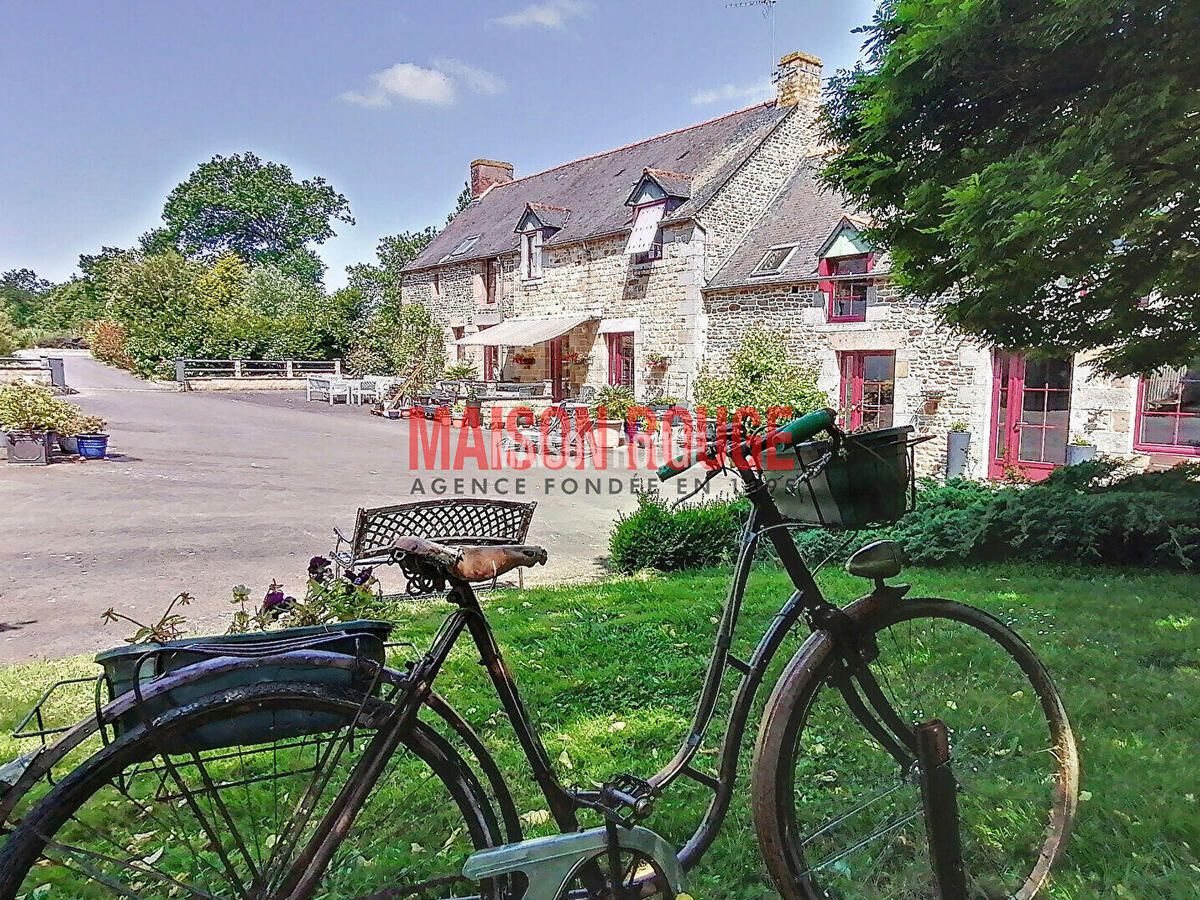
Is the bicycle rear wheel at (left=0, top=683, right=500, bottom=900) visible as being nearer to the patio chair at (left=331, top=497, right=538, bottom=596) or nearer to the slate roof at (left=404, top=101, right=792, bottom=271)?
the patio chair at (left=331, top=497, right=538, bottom=596)

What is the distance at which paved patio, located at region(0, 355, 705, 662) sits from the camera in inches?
223

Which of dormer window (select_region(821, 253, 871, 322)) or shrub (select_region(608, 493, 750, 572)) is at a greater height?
dormer window (select_region(821, 253, 871, 322))

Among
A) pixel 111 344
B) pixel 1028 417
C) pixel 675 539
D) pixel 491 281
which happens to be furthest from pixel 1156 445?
pixel 111 344

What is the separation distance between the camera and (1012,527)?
5.96 metres

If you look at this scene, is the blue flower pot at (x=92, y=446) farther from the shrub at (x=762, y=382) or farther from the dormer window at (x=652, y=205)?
the dormer window at (x=652, y=205)

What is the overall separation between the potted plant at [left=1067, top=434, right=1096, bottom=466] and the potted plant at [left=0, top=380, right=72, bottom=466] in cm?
1567

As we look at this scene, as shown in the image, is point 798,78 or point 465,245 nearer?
point 798,78

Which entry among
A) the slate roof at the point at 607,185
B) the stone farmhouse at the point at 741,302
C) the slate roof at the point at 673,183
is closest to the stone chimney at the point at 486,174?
the slate roof at the point at 607,185

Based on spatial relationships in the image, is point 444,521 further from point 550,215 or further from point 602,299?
point 550,215

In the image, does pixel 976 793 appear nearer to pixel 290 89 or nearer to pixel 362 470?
pixel 362 470

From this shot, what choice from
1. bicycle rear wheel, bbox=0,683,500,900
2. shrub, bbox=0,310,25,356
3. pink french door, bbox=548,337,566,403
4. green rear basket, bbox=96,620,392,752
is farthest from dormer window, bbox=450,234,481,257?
green rear basket, bbox=96,620,392,752

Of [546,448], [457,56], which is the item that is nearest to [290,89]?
[457,56]

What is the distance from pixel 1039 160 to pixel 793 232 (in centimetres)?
1283

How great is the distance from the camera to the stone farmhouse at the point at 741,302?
11.8 m
